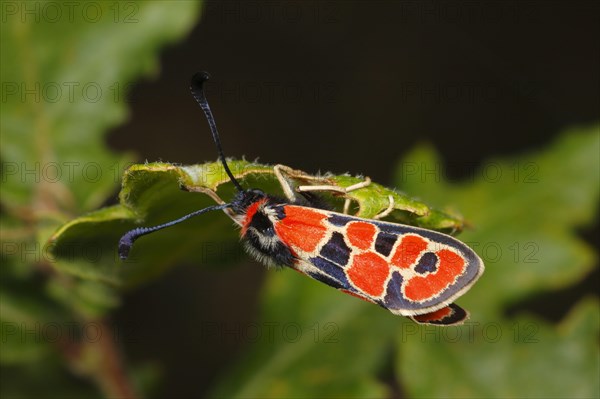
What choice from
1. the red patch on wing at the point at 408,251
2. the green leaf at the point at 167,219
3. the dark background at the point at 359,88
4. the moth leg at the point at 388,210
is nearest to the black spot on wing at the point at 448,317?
the red patch on wing at the point at 408,251

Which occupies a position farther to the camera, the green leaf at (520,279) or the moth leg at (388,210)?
the green leaf at (520,279)

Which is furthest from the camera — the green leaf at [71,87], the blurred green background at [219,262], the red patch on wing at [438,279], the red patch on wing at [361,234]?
the green leaf at [71,87]

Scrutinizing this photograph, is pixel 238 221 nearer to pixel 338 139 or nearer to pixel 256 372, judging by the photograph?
pixel 256 372

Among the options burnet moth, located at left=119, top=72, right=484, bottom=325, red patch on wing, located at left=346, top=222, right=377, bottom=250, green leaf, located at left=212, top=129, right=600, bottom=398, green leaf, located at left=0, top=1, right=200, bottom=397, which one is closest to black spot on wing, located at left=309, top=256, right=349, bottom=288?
burnet moth, located at left=119, top=72, right=484, bottom=325

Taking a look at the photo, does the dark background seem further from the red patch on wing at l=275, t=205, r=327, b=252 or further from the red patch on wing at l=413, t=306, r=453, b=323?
the red patch on wing at l=413, t=306, r=453, b=323

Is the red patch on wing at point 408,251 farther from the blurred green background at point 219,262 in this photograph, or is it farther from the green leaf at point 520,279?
the green leaf at point 520,279

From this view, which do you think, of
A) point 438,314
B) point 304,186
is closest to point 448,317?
point 438,314

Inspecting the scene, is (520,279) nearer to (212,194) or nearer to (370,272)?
(370,272)
